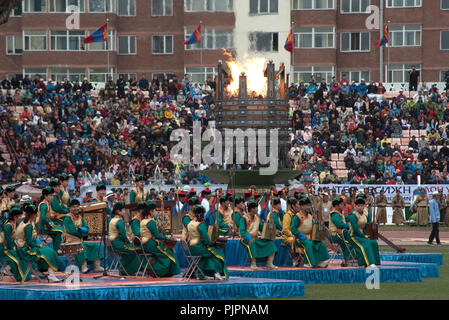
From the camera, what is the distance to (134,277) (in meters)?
23.9

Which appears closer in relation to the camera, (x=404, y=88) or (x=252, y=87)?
(x=252, y=87)

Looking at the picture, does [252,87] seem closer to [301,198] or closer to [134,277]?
[301,198]

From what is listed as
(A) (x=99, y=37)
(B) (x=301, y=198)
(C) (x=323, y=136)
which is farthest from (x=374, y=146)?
(B) (x=301, y=198)

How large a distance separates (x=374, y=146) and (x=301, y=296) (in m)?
28.3

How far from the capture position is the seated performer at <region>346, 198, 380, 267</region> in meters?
26.0

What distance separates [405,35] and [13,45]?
24.2 m

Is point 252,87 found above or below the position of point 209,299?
above

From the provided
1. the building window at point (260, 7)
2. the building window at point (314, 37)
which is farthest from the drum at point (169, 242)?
the building window at point (314, 37)

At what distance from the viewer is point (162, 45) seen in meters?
71.7

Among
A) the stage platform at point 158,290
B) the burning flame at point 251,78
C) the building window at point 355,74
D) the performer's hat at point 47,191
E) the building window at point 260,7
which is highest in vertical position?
the building window at point 260,7

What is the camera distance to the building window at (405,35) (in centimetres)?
6894

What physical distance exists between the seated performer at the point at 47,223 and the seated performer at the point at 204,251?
440 cm

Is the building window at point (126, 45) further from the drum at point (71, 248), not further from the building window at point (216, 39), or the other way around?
the drum at point (71, 248)

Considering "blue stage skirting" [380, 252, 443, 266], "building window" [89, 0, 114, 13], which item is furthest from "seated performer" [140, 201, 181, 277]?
"building window" [89, 0, 114, 13]
